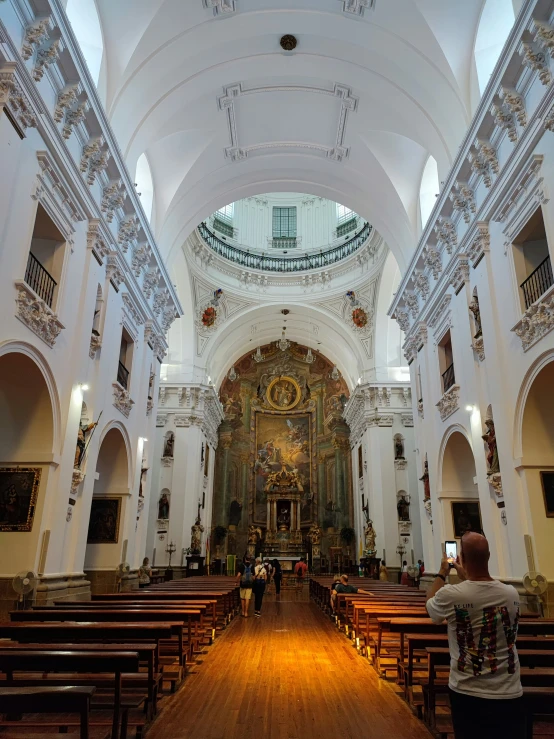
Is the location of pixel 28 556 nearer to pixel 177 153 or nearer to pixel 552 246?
pixel 552 246

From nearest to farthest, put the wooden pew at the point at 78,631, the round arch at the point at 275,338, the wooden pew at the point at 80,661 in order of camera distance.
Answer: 1. the wooden pew at the point at 80,661
2. the wooden pew at the point at 78,631
3. the round arch at the point at 275,338

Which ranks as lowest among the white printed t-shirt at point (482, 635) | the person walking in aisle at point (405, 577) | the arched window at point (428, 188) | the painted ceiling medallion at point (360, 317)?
the person walking in aisle at point (405, 577)

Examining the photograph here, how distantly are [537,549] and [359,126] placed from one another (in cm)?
1165

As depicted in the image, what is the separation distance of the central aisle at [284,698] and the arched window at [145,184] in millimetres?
11235

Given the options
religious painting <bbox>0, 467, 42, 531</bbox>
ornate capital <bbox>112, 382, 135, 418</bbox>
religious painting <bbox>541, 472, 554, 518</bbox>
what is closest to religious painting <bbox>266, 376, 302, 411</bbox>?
ornate capital <bbox>112, 382, 135, 418</bbox>

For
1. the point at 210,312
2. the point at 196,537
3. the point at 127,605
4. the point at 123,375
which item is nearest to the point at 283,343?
the point at 210,312

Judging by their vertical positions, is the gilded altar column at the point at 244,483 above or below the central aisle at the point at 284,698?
above

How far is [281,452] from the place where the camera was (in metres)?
31.5

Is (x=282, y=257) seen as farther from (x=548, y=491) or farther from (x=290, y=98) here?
(x=548, y=491)

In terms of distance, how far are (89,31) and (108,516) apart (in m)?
10.4

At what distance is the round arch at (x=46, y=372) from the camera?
23.4 ft

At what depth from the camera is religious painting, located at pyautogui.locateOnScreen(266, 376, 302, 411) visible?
1267 inches

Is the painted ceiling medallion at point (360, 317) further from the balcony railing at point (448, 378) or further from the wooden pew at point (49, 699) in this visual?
the wooden pew at point (49, 699)

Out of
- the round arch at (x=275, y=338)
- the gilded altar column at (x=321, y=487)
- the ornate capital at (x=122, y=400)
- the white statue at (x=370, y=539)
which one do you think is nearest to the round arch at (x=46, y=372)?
the ornate capital at (x=122, y=400)
